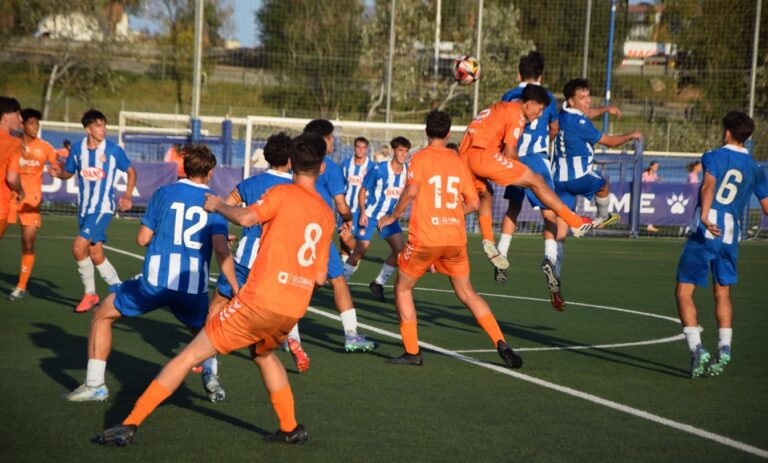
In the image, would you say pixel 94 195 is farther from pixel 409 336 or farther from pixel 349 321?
pixel 409 336

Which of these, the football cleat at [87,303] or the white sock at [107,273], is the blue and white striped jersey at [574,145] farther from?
the football cleat at [87,303]

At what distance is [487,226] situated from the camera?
11.4 meters

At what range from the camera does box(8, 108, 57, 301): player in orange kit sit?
42.0 feet

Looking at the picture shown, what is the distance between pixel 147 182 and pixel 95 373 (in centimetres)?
2038

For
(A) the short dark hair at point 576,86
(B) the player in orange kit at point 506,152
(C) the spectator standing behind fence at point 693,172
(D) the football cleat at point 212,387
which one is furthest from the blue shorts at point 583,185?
(C) the spectator standing behind fence at point 693,172

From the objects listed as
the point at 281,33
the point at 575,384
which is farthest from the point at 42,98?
the point at 575,384

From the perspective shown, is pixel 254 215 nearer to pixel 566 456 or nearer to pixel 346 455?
pixel 346 455

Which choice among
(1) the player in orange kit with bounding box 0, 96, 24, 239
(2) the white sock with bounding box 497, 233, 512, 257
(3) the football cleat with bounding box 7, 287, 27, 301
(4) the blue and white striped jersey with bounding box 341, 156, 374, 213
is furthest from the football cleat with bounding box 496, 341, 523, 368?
(4) the blue and white striped jersey with bounding box 341, 156, 374, 213

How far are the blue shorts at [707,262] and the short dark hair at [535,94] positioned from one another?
2208 millimetres

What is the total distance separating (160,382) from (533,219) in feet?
73.7

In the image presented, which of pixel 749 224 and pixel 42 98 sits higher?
pixel 42 98

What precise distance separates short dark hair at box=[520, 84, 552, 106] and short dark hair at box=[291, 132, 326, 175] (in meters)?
4.39

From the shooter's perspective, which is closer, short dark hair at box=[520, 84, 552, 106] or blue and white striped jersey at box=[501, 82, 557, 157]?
short dark hair at box=[520, 84, 552, 106]

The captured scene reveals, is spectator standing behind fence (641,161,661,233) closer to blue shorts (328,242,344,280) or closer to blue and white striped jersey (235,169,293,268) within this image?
blue shorts (328,242,344,280)
